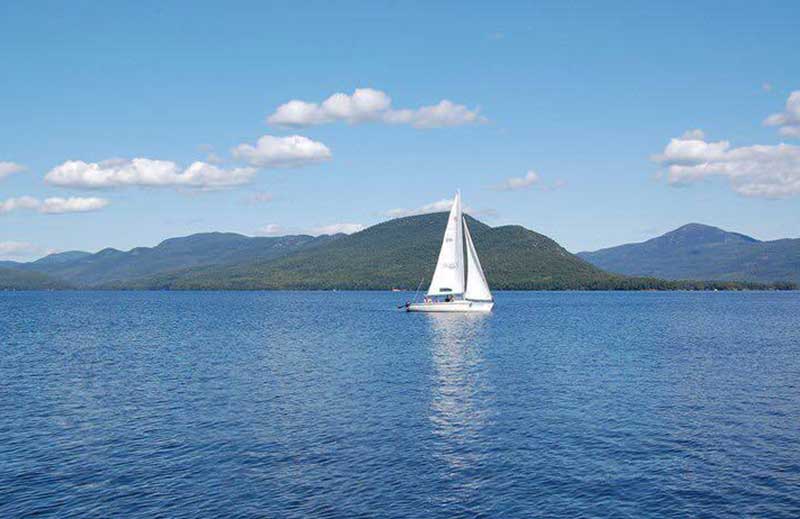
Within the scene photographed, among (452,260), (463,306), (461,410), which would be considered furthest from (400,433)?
(463,306)

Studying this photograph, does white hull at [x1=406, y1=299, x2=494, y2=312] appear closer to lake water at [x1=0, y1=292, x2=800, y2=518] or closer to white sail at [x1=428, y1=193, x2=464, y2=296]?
white sail at [x1=428, y1=193, x2=464, y2=296]

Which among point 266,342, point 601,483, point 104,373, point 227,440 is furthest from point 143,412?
point 266,342

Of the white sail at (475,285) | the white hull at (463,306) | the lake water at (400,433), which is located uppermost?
the white sail at (475,285)

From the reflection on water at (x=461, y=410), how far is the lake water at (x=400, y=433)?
18 centimetres

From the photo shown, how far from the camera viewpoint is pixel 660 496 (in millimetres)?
30312

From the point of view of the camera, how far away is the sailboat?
133925 mm

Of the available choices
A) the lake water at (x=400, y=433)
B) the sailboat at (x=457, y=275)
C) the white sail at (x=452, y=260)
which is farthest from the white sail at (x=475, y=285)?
the lake water at (x=400, y=433)

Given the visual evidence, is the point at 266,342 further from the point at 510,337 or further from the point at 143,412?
the point at 143,412

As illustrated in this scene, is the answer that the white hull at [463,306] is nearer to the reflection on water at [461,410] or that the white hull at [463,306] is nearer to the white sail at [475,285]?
the white sail at [475,285]

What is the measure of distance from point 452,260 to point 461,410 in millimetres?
88999

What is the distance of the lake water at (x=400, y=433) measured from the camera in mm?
29844

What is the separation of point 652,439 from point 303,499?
21544 millimetres

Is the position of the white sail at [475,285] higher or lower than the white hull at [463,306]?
higher

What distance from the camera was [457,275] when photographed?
138m
